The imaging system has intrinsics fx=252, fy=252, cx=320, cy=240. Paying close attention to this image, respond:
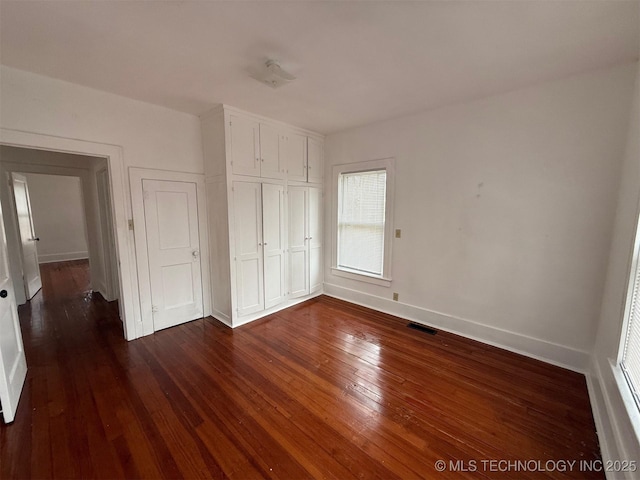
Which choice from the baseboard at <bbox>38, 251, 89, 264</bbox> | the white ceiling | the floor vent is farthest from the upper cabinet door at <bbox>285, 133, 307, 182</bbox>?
the baseboard at <bbox>38, 251, 89, 264</bbox>

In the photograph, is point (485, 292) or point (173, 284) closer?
point (485, 292)

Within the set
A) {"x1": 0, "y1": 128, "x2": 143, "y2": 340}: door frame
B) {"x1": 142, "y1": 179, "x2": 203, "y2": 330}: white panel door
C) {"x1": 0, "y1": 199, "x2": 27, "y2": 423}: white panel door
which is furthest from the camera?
{"x1": 142, "y1": 179, "x2": 203, "y2": 330}: white panel door

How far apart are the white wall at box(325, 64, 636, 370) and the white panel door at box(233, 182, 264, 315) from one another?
1865 mm

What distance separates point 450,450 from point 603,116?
2951 millimetres

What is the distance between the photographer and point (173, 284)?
10.7ft

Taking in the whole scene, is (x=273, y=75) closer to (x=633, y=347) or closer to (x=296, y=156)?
(x=296, y=156)

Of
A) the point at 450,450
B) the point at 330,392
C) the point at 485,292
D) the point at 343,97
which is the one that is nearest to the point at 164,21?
the point at 343,97

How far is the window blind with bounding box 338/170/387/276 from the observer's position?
12.3 ft

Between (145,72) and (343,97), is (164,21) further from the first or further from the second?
(343,97)

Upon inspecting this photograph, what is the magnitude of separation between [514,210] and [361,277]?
6.94 feet

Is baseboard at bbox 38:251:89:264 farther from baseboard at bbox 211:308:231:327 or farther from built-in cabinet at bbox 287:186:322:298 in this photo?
built-in cabinet at bbox 287:186:322:298

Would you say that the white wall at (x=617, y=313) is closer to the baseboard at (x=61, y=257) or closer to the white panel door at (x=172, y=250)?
the white panel door at (x=172, y=250)

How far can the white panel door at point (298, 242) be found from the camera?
12.7 feet
